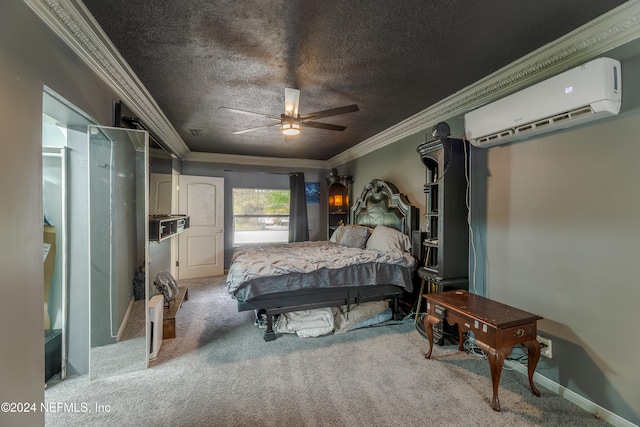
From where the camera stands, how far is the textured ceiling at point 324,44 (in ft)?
4.97

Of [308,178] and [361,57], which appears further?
[308,178]

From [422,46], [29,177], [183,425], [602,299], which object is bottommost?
[183,425]

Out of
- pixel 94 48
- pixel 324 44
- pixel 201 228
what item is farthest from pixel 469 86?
pixel 201 228

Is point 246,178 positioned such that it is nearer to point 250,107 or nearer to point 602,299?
point 250,107

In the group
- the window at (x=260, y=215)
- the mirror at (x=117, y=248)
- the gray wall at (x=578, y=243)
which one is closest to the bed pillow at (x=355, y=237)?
the gray wall at (x=578, y=243)

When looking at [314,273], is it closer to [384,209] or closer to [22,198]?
[384,209]

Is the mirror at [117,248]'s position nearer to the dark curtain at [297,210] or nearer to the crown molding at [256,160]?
the crown molding at [256,160]

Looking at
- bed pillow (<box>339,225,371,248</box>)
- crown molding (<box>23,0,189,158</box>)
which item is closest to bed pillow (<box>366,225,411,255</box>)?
bed pillow (<box>339,225,371,248</box>)

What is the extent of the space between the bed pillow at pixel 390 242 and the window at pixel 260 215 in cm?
310

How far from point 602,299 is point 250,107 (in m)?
3.47

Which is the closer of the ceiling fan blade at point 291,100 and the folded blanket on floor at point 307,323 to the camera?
the ceiling fan blade at point 291,100

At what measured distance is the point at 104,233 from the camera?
7.27 feet

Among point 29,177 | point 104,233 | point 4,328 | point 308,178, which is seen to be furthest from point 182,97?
point 308,178

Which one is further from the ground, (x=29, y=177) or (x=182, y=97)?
(x=182, y=97)
